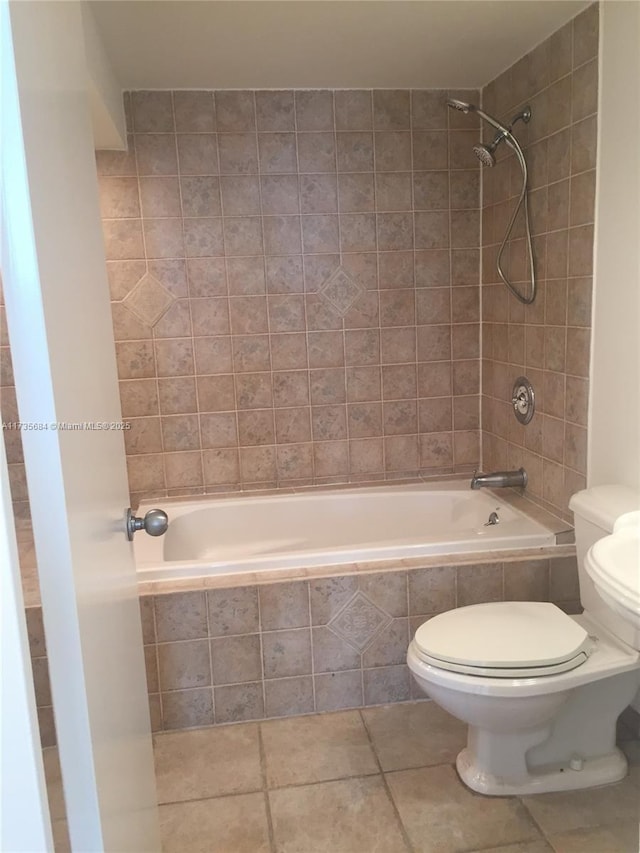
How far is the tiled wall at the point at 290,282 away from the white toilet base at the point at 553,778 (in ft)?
4.71

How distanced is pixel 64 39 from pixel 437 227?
220 centimetres

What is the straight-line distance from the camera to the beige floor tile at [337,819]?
169 cm

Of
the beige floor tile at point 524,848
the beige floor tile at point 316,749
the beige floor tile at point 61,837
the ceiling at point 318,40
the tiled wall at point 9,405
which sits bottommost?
the beige floor tile at point 316,749

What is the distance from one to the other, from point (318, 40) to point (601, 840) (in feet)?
8.16

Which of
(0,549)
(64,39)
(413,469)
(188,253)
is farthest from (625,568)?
(188,253)

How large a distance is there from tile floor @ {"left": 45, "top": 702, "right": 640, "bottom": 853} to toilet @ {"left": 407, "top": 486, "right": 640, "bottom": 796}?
0.07m

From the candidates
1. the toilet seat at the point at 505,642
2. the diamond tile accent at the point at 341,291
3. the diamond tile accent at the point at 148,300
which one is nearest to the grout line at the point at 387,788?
the toilet seat at the point at 505,642

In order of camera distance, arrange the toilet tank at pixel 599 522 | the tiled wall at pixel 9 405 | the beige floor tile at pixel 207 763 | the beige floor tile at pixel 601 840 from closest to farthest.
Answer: the tiled wall at pixel 9 405
the beige floor tile at pixel 601 840
the toilet tank at pixel 599 522
the beige floor tile at pixel 207 763

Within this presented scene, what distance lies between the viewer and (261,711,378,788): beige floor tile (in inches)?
77.2

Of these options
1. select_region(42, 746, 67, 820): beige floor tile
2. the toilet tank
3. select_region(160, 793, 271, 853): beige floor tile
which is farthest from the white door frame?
the toilet tank

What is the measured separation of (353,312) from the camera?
9.61 feet

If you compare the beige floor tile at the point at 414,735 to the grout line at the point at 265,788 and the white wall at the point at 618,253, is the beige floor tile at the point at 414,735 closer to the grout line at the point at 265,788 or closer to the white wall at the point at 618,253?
the grout line at the point at 265,788

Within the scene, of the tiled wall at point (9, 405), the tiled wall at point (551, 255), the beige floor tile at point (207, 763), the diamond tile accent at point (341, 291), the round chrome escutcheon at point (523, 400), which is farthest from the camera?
the diamond tile accent at point (341, 291)

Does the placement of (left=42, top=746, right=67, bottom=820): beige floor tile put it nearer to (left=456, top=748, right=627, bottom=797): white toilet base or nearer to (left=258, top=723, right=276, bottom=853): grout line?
(left=258, top=723, right=276, bottom=853): grout line
